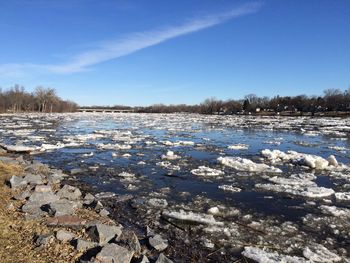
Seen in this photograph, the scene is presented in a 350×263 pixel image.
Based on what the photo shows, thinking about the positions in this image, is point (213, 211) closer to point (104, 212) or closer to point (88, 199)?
point (104, 212)

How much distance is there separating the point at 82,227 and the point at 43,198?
193cm

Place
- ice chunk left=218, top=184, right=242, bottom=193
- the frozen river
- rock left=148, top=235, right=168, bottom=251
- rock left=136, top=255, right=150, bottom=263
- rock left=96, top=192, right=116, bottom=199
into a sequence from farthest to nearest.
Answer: ice chunk left=218, top=184, right=242, bottom=193 < rock left=96, top=192, right=116, bottom=199 < the frozen river < rock left=148, top=235, right=168, bottom=251 < rock left=136, top=255, right=150, bottom=263

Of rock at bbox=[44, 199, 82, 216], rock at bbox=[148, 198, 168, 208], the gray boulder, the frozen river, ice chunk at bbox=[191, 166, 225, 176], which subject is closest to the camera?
the frozen river

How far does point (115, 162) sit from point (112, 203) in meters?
6.32

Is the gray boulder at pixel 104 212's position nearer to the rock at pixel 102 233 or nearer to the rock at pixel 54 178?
the rock at pixel 102 233

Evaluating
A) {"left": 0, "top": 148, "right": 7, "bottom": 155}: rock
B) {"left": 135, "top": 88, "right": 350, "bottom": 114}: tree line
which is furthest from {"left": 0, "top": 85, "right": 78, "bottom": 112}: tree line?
{"left": 0, "top": 148, "right": 7, "bottom": 155}: rock

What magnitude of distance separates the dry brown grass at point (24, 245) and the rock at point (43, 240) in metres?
0.08

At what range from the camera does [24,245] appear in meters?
5.44

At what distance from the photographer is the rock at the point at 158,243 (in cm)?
611

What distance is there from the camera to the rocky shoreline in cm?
543

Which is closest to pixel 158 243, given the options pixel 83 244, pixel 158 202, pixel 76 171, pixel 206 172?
pixel 83 244

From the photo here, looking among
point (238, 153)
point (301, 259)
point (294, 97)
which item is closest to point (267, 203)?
point (301, 259)

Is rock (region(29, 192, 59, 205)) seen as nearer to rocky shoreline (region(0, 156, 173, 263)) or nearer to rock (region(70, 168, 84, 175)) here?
rocky shoreline (region(0, 156, 173, 263))

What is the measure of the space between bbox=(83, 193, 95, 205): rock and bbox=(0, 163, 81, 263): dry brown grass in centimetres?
186
